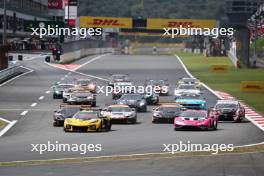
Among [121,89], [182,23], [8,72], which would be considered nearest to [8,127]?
[121,89]

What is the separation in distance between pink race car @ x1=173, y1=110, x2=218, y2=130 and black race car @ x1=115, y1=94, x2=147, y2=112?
1089 cm

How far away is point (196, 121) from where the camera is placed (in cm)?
4359

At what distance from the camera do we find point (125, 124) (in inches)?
1868

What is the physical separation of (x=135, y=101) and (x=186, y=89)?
1152cm

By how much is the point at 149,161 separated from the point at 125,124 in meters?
16.4

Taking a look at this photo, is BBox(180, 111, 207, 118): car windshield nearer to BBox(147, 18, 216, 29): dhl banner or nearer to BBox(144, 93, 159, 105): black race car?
BBox(144, 93, 159, 105): black race car

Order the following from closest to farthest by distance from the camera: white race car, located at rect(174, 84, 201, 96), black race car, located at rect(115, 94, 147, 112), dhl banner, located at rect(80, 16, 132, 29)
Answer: black race car, located at rect(115, 94, 147, 112)
white race car, located at rect(174, 84, 201, 96)
dhl banner, located at rect(80, 16, 132, 29)

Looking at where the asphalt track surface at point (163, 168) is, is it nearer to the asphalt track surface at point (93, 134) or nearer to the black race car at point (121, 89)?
the asphalt track surface at point (93, 134)

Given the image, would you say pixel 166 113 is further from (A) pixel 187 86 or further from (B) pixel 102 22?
(B) pixel 102 22

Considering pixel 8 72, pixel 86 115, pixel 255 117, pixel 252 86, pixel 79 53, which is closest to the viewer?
pixel 86 115

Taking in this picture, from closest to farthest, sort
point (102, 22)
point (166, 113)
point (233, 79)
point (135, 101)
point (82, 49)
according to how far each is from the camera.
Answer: point (166, 113) → point (135, 101) → point (233, 79) → point (82, 49) → point (102, 22)

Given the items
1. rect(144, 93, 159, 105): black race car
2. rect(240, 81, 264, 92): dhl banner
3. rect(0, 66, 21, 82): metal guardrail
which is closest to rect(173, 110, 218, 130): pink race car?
rect(144, 93, 159, 105): black race car

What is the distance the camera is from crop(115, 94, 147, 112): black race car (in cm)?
5472

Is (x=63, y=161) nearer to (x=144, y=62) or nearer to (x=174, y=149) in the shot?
(x=174, y=149)
